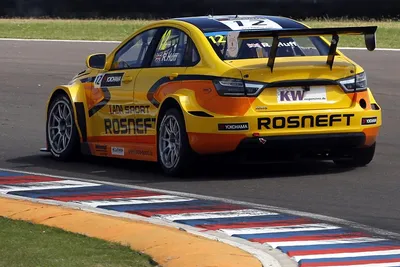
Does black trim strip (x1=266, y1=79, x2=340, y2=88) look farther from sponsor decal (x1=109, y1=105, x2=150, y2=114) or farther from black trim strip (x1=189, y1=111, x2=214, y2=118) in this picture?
→ sponsor decal (x1=109, y1=105, x2=150, y2=114)

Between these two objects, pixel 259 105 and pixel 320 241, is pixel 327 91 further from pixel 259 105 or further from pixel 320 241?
pixel 320 241

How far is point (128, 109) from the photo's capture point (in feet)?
36.4

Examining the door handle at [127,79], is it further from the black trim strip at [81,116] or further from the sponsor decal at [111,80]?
the black trim strip at [81,116]

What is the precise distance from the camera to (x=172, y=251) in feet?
23.0

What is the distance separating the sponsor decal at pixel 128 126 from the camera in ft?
35.5

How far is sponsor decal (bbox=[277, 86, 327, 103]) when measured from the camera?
1004 centimetres

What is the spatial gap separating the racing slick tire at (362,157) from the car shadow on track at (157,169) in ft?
0.38

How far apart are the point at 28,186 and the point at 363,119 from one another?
304 cm

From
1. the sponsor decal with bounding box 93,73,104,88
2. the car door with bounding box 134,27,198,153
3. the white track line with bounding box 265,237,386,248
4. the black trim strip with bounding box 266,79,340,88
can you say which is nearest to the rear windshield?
the car door with bounding box 134,27,198,153

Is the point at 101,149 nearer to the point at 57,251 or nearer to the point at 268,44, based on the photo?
the point at 268,44

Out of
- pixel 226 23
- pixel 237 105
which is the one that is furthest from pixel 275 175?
pixel 226 23

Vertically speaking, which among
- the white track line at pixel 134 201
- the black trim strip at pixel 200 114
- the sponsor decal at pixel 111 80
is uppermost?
the sponsor decal at pixel 111 80

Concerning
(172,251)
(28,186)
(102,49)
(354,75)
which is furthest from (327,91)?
(102,49)

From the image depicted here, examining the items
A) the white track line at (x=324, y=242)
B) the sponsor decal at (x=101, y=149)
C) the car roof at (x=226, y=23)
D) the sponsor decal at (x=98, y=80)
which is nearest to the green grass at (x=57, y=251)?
the white track line at (x=324, y=242)
